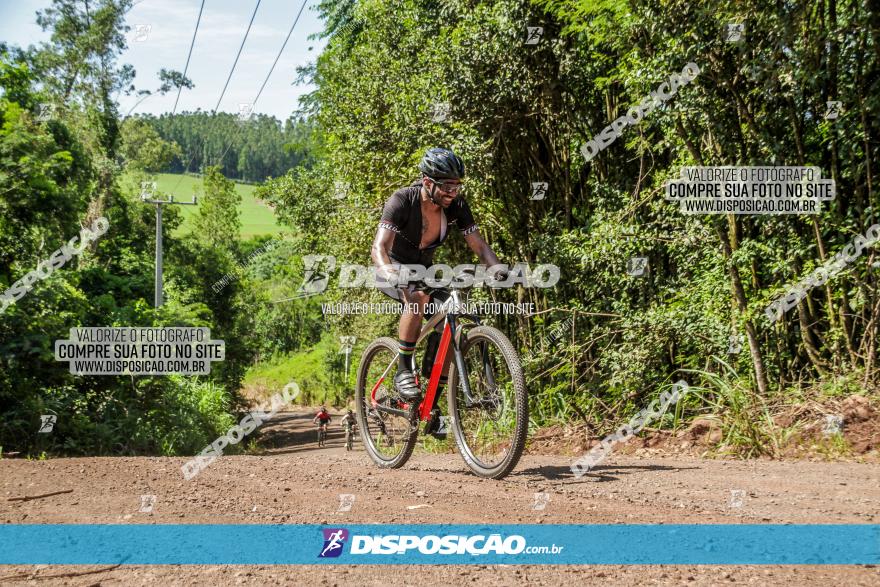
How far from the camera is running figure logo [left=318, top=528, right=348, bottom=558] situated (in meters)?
3.74

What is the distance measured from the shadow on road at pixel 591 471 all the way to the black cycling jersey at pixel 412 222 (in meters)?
2.04

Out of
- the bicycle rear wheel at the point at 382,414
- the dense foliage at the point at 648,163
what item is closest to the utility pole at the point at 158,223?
the dense foliage at the point at 648,163

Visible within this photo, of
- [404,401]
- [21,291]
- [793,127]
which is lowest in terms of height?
[404,401]

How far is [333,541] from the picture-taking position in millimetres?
3857

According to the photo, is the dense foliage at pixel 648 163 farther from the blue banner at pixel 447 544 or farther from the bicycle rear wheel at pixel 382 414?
the blue banner at pixel 447 544

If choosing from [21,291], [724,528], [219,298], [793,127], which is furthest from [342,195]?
[219,298]

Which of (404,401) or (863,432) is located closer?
(404,401)

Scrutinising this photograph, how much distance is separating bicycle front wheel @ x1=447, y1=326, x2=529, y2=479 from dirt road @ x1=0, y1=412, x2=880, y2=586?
0.69 feet

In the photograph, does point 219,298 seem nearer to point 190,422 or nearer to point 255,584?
point 190,422

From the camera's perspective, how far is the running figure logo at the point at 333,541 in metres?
3.74

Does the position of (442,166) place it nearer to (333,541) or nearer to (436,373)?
(436,373)

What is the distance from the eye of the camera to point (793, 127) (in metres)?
8.95

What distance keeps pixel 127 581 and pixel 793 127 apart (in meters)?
8.64

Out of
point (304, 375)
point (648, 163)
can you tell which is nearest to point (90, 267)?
point (648, 163)
